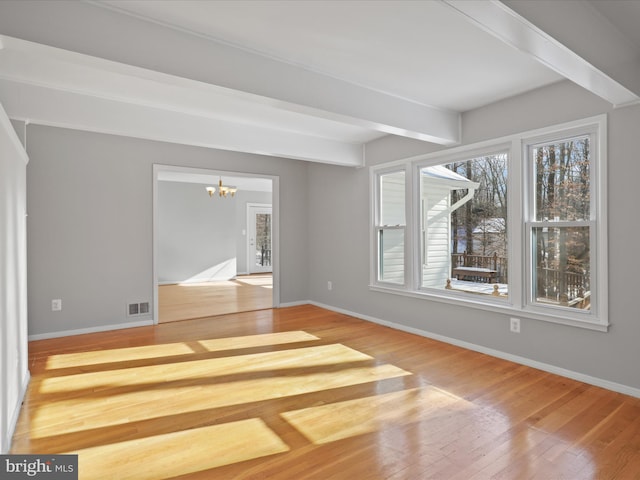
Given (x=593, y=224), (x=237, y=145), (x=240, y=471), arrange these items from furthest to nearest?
(x=237, y=145) < (x=593, y=224) < (x=240, y=471)

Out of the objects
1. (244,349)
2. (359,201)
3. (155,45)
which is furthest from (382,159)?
(155,45)

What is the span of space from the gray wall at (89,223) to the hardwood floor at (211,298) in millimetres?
859

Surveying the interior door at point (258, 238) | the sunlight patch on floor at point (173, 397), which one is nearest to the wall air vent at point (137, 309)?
the sunlight patch on floor at point (173, 397)

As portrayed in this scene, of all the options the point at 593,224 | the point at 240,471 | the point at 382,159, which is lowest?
the point at 240,471

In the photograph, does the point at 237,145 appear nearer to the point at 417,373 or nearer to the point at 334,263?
the point at 334,263

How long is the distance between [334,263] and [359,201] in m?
1.11

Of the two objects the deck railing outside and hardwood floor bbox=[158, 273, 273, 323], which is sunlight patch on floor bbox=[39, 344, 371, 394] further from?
hardwood floor bbox=[158, 273, 273, 323]

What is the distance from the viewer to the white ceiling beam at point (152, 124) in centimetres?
345

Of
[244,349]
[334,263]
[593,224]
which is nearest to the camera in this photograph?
[593,224]

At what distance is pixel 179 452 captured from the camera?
2154mm

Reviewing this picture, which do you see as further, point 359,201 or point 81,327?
point 359,201

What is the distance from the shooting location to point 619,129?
290 cm

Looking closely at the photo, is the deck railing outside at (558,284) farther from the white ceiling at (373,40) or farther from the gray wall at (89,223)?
the gray wall at (89,223)

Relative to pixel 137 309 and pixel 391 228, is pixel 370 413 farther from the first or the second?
pixel 137 309
